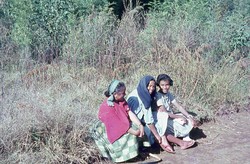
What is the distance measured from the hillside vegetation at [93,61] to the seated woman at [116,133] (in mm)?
166

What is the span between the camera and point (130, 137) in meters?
5.43

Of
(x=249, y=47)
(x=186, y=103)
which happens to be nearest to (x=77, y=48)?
(x=186, y=103)

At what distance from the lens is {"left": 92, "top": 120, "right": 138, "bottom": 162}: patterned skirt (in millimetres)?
5383

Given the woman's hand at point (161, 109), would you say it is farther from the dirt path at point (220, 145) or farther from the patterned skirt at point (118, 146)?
the patterned skirt at point (118, 146)

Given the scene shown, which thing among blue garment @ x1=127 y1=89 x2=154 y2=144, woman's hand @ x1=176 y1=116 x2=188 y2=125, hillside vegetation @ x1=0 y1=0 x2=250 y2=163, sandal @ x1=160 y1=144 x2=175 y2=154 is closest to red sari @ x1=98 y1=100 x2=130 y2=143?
hillside vegetation @ x1=0 y1=0 x2=250 y2=163

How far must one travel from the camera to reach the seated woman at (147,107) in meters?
5.77

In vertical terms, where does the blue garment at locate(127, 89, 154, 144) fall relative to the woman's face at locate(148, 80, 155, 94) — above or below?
below

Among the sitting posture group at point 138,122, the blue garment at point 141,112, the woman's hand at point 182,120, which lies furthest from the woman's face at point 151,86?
the woman's hand at point 182,120

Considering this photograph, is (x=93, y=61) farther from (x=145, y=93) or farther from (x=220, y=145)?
(x=220, y=145)

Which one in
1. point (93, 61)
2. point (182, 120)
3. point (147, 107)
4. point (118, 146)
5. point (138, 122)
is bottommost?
point (118, 146)

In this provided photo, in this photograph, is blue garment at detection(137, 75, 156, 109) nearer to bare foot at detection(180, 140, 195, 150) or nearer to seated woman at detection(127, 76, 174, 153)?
seated woman at detection(127, 76, 174, 153)

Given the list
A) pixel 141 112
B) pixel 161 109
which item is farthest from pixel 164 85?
pixel 141 112

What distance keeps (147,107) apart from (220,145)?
131 cm

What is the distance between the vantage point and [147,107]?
5.78 meters
